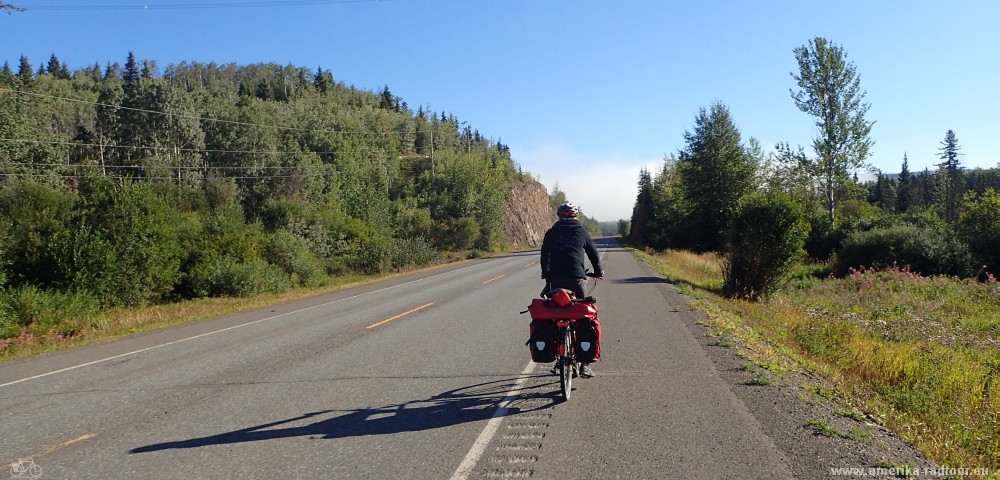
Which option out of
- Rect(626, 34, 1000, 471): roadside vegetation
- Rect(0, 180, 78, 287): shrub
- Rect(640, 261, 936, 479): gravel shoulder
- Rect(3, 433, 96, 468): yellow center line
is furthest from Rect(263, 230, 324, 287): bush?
Rect(640, 261, 936, 479): gravel shoulder

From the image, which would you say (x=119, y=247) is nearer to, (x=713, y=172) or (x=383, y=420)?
(x=383, y=420)

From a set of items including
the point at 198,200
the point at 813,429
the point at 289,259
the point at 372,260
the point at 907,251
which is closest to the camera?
the point at 813,429

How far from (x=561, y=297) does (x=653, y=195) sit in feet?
244

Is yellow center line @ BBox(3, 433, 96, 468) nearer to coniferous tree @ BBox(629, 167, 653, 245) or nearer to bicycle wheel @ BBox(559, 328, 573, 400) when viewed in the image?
bicycle wheel @ BBox(559, 328, 573, 400)

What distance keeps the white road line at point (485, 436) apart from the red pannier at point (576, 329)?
22.2 inches

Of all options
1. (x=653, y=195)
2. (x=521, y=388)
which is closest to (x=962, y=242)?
(x=521, y=388)

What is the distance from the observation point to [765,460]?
4.59 meters

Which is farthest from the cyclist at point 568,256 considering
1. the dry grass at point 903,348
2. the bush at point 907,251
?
the bush at point 907,251

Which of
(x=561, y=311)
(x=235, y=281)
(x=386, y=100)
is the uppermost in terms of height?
(x=386, y=100)

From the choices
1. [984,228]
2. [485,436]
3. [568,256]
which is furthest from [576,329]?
[984,228]

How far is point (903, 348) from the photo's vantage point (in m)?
10.6

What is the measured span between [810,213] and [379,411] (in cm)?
3940

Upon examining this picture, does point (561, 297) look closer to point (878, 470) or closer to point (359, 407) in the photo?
point (359, 407)

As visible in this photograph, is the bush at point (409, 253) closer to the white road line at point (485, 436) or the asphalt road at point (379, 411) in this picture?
the asphalt road at point (379, 411)
